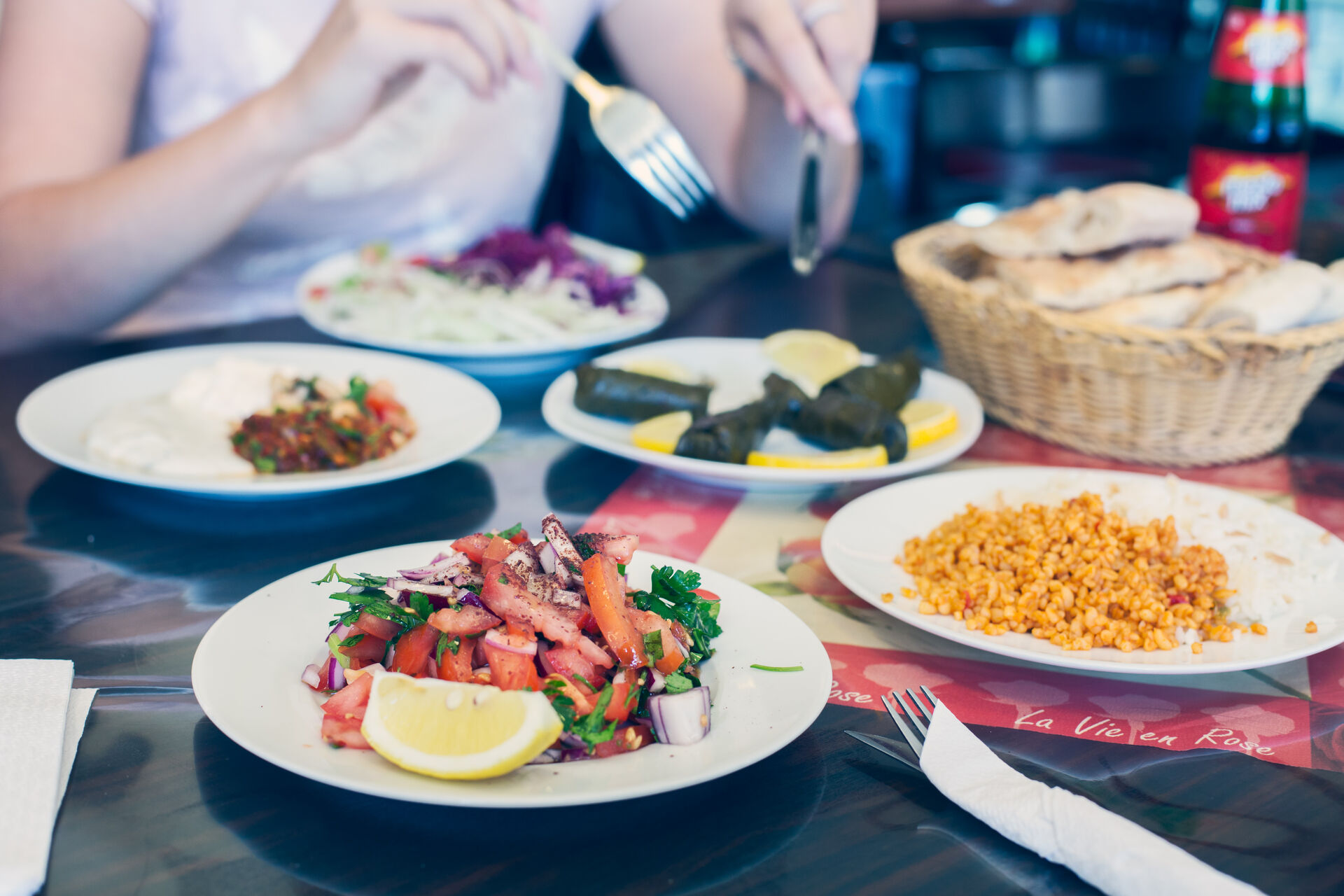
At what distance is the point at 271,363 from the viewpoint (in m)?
1.54

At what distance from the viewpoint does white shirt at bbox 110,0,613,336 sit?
211 centimetres

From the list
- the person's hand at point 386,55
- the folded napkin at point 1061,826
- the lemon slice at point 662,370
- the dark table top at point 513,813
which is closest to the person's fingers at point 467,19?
the person's hand at point 386,55

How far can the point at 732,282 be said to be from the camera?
2188 millimetres

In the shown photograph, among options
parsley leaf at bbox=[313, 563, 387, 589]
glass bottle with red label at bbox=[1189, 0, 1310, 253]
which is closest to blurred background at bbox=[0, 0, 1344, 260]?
glass bottle with red label at bbox=[1189, 0, 1310, 253]

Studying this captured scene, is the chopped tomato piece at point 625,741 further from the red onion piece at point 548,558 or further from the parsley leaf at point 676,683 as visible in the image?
the red onion piece at point 548,558

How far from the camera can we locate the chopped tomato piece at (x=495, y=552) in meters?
0.87

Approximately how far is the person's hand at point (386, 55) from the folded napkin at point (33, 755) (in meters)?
1.02

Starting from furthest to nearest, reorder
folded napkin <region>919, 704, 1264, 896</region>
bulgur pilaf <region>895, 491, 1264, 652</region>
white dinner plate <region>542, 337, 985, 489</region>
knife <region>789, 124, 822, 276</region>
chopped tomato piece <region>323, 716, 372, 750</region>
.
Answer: knife <region>789, 124, 822, 276</region> → white dinner plate <region>542, 337, 985, 489</region> → bulgur pilaf <region>895, 491, 1264, 652</region> → chopped tomato piece <region>323, 716, 372, 750</region> → folded napkin <region>919, 704, 1264, 896</region>

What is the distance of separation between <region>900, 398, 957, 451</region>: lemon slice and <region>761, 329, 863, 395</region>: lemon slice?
0.43 ft

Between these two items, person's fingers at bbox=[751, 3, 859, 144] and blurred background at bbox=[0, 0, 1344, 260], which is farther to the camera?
blurred background at bbox=[0, 0, 1344, 260]

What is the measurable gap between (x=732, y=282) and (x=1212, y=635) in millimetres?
1372

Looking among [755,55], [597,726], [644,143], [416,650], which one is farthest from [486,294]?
[597,726]

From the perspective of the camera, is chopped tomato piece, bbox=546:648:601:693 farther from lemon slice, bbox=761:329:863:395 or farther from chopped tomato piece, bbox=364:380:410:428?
lemon slice, bbox=761:329:863:395

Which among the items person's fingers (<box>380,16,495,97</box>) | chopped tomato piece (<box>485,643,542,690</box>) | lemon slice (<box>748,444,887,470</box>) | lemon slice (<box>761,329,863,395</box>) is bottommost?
lemon slice (<box>761,329,863,395</box>)
